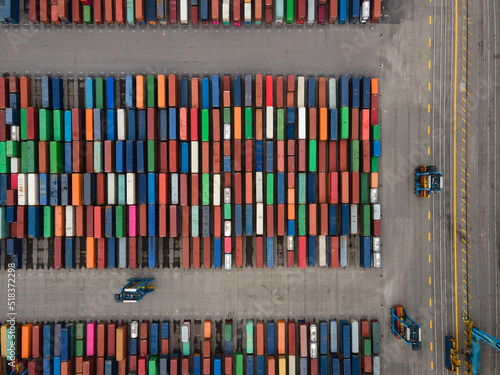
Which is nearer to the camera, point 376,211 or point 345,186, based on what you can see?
point 345,186

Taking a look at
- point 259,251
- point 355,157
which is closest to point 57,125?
point 259,251

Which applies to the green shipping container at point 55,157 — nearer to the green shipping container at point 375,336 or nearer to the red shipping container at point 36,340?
the red shipping container at point 36,340

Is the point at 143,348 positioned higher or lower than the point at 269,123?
lower

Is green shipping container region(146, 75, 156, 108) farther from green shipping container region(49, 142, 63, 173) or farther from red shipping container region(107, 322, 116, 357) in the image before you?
red shipping container region(107, 322, 116, 357)

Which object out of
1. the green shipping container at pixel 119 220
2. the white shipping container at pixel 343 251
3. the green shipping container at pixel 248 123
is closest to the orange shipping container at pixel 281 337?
the white shipping container at pixel 343 251

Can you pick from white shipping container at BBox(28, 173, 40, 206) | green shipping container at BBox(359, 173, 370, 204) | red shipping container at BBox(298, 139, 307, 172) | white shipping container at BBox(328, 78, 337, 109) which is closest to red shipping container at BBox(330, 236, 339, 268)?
green shipping container at BBox(359, 173, 370, 204)

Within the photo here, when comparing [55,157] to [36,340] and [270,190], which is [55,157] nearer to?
[36,340]
